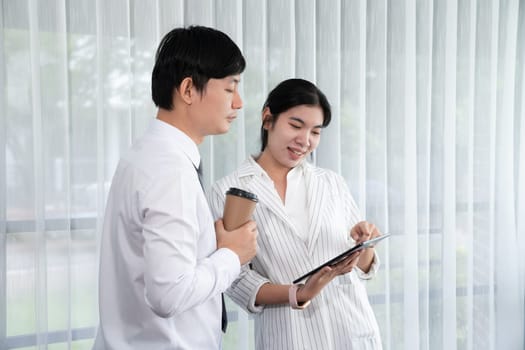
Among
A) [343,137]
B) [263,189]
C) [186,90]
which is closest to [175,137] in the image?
[186,90]

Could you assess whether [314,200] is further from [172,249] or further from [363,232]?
[172,249]

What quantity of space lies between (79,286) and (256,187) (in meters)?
0.83

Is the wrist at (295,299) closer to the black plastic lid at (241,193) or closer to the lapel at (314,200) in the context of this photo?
the lapel at (314,200)

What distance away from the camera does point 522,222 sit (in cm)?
257

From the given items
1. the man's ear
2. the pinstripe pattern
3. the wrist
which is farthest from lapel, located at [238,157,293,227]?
the man's ear

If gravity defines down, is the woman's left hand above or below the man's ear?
below

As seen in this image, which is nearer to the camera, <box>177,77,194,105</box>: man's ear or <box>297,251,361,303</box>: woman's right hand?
<box>177,77,194,105</box>: man's ear

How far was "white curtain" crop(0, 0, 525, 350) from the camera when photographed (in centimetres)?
185

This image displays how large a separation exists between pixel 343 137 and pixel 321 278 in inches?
39.2

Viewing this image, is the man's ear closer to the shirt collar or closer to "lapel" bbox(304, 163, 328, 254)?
the shirt collar

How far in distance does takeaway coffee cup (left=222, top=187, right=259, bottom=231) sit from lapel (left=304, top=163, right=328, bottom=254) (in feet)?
1.43

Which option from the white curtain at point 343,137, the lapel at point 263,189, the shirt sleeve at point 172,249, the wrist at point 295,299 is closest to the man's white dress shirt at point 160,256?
the shirt sleeve at point 172,249

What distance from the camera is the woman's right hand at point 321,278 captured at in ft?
4.51

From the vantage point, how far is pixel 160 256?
899 mm
